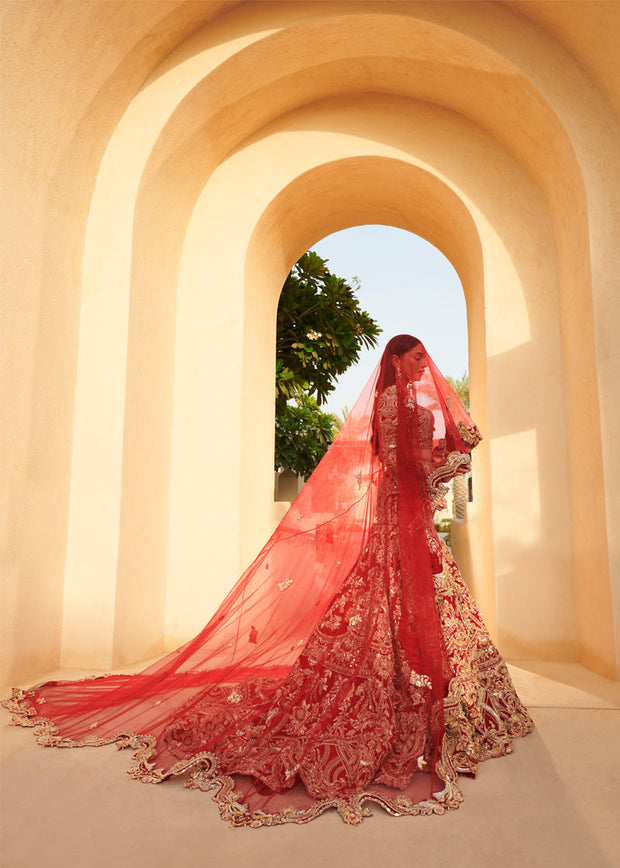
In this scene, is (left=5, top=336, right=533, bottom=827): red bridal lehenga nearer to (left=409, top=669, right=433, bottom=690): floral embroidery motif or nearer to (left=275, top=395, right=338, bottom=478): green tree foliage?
(left=409, top=669, right=433, bottom=690): floral embroidery motif

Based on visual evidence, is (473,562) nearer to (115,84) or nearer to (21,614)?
(21,614)

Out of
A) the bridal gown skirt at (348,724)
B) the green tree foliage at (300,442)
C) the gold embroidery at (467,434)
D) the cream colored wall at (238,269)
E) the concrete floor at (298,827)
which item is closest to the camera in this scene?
the concrete floor at (298,827)

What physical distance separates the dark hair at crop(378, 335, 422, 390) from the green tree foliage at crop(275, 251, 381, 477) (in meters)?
4.68

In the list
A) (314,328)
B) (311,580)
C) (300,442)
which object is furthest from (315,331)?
(311,580)

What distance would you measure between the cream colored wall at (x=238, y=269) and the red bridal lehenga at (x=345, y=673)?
1305 millimetres

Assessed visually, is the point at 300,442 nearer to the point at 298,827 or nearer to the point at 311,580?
the point at 311,580

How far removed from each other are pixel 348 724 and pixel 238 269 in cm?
354

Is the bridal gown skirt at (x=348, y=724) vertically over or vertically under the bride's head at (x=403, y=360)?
under

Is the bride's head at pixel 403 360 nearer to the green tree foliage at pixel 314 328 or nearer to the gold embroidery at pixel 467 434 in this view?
the gold embroidery at pixel 467 434

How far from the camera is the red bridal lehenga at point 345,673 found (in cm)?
212

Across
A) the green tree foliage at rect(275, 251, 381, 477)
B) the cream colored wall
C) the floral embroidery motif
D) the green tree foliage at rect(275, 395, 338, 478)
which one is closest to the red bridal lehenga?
the floral embroidery motif

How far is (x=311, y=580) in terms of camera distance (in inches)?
113

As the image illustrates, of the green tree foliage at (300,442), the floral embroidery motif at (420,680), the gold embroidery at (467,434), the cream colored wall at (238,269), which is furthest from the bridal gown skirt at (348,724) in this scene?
the green tree foliage at (300,442)

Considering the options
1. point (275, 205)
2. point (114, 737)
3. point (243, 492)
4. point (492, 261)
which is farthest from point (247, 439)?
point (114, 737)
